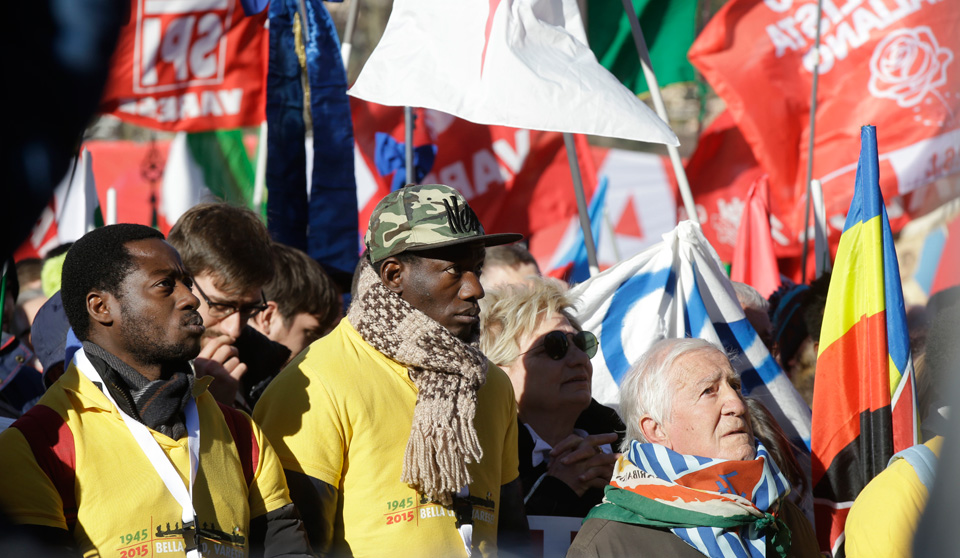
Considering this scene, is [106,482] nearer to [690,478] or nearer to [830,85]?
[690,478]

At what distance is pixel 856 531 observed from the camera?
93.0 inches

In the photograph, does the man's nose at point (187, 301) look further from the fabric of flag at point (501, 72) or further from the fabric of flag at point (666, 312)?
the fabric of flag at point (666, 312)

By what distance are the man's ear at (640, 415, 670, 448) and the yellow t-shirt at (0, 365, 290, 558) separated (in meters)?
1.12

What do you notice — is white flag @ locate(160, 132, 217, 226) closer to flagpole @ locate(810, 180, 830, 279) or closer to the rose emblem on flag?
flagpole @ locate(810, 180, 830, 279)

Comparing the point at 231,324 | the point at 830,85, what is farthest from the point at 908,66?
the point at 231,324

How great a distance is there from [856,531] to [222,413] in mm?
1513

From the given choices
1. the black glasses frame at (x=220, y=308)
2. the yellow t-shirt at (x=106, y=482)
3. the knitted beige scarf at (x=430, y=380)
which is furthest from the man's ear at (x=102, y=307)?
the black glasses frame at (x=220, y=308)

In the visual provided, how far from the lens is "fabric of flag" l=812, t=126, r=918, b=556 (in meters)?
3.19

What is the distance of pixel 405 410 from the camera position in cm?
235

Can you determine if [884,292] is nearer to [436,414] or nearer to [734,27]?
[436,414]

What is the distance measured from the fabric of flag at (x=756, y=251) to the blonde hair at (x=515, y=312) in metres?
2.58

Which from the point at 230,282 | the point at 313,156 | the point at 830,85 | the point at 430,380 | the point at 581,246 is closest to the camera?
the point at 430,380

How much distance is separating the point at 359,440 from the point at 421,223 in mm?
541

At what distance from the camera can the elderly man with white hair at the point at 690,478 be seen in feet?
7.94
